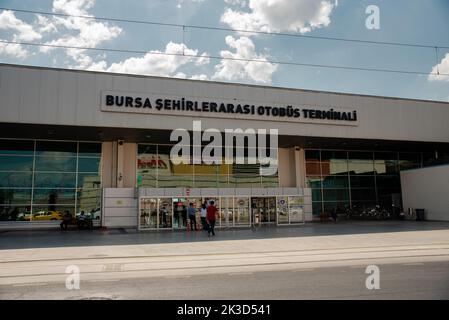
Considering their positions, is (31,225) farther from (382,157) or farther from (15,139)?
(382,157)

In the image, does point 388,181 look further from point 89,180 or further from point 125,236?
point 89,180

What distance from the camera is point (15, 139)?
25.4m

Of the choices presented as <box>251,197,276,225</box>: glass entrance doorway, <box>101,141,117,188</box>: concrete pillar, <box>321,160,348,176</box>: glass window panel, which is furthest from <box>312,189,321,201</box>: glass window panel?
<box>101,141,117,188</box>: concrete pillar

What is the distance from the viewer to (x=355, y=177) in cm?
3225

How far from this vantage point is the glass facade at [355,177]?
31016mm

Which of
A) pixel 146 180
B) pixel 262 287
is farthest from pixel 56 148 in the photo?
pixel 262 287

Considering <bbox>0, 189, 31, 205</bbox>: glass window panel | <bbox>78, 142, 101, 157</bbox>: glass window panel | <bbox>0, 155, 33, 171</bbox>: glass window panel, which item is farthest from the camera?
<bbox>78, 142, 101, 157</bbox>: glass window panel

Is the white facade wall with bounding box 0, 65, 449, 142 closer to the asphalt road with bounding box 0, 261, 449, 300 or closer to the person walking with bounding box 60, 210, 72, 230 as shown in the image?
the person walking with bounding box 60, 210, 72, 230

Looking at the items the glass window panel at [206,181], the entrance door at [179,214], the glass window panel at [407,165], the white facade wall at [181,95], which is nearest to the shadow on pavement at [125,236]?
the entrance door at [179,214]

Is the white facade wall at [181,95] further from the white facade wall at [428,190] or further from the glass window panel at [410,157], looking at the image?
the glass window panel at [410,157]

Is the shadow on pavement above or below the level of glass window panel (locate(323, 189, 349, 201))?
below

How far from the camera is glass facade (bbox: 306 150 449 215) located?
31016mm

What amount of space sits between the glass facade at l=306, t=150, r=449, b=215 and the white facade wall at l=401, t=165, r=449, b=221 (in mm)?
1196

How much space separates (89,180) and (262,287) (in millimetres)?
20646
